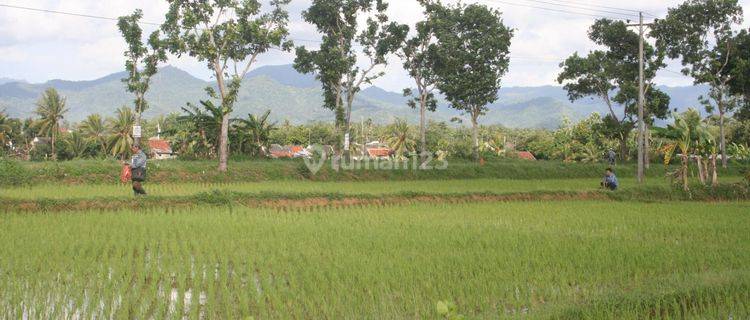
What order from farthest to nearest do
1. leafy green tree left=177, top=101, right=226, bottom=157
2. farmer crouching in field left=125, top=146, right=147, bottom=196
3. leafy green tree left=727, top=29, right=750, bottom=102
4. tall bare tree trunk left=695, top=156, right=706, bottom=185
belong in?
leafy green tree left=727, top=29, right=750, bottom=102 < leafy green tree left=177, top=101, right=226, bottom=157 < tall bare tree trunk left=695, top=156, right=706, bottom=185 < farmer crouching in field left=125, top=146, right=147, bottom=196

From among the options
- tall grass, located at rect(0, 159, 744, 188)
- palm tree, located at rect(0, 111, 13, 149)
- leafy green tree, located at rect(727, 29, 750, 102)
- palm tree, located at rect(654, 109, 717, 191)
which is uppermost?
leafy green tree, located at rect(727, 29, 750, 102)

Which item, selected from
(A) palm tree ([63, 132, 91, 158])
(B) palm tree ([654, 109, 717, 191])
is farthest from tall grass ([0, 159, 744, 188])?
(A) palm tree ([63, 132, 91, 158])

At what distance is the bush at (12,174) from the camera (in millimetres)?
15625

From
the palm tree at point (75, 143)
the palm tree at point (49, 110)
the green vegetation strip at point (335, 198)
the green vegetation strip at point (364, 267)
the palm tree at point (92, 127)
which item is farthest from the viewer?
the palm tree at point (75, 143)

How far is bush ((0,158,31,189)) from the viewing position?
51.3 ft

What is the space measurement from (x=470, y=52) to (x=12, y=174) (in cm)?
1898

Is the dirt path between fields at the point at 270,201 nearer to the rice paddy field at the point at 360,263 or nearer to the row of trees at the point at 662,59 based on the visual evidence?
the rice paddy field at the point at 360,263

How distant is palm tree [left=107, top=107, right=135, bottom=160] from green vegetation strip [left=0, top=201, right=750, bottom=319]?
21.1 m

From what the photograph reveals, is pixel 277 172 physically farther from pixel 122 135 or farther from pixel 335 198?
pixel 122 135

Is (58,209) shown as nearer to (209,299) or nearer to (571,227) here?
(209,299)

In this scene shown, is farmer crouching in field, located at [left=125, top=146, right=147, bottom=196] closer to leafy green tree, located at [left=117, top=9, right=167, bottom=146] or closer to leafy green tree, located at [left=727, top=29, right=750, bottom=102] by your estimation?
leafy green tree, located at [left=117, top=9, right=167, bottom=146]

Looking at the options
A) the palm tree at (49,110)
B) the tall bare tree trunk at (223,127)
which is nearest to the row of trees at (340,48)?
the tall bare tree trunk at (223,127)

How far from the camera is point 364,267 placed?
22.2 feet

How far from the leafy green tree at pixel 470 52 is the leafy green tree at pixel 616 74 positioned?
3.02m
